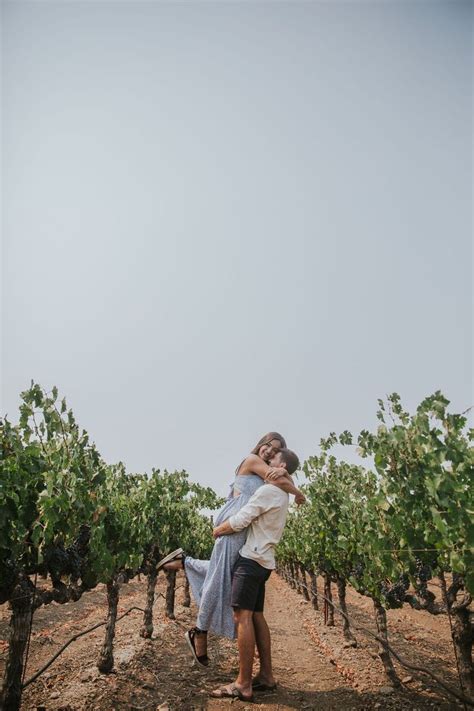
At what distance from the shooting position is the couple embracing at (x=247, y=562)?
404 cm

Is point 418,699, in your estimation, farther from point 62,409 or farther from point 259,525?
point 62,409

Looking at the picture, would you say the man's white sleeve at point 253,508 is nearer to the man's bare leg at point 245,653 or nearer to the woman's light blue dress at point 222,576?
the woman's light blue dress at point 222,576

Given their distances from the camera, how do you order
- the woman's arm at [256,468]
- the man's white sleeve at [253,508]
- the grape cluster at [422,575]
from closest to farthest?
the man's white sleeve at [253,508] → the woman's arm at [256,468] → the grape cluster at [422,575]

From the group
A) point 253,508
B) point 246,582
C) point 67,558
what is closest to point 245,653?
point 246,582

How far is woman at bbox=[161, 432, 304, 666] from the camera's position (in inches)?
164

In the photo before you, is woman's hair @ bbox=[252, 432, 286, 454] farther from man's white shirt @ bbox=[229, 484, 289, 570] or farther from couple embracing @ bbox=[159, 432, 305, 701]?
man's white shirt @ bbox=[229, 484, 289, 570]

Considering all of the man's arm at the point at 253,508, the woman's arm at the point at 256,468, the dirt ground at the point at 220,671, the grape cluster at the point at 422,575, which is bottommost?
the dirt ground at the point at 220,671

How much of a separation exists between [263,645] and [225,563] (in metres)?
0.83

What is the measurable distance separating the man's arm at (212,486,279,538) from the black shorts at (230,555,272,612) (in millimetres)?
325

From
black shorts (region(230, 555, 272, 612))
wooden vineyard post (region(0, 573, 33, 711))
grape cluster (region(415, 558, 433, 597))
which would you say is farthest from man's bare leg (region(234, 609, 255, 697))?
grape cluster (region(415, 558, 433, 597))

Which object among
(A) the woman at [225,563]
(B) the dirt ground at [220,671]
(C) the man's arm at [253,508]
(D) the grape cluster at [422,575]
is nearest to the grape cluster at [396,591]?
(D) the grape cluster at [422,575]

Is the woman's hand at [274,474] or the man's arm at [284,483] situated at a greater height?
the woman's hand at [274,474]

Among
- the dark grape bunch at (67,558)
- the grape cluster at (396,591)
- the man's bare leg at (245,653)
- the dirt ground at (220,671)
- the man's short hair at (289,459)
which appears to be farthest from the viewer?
the grape cluster at (396,591)

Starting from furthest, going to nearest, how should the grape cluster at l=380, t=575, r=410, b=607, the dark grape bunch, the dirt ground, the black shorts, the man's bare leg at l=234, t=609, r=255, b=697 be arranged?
the grape cluster at l=380, t=575, r=410, b=607
the dark grape bunch
the dirt ground
the black shorts
the man's bare leg at l=234, t=609, r=255, b=697
